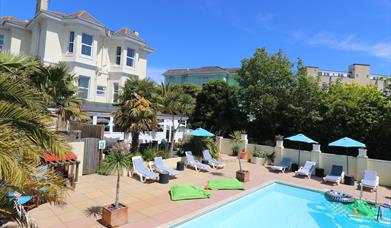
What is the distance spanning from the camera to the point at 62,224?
7672 mm

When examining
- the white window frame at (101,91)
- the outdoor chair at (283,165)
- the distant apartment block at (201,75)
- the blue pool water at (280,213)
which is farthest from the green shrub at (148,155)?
the distant apartment block at (201,75)

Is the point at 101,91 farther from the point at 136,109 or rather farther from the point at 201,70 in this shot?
the point at 201,70

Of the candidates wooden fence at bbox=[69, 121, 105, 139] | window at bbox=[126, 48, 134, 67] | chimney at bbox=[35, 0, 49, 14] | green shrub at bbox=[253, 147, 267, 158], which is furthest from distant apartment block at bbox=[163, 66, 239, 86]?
wooden fence at bbox=[69, 121, 105, 139]

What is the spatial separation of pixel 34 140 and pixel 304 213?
11.2 m

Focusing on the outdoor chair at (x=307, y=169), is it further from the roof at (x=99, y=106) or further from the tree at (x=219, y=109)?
the roof at (x=99, y=106)

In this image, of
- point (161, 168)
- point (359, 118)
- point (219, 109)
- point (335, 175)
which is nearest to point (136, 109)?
point (161, 168)

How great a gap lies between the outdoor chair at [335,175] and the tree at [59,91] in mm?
14558

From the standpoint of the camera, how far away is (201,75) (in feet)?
163

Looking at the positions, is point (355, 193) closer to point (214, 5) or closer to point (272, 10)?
point (272, 10)

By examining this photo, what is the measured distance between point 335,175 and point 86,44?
70.7 ft

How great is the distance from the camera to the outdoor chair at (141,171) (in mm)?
13008

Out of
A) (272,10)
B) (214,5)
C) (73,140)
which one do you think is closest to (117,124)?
(73,140)

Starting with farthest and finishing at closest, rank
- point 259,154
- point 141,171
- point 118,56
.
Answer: point 118,56 → point 259,154 → point 141,171

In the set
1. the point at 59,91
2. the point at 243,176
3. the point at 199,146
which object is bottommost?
the point at 243,176
